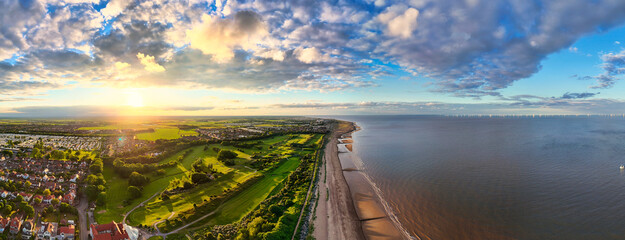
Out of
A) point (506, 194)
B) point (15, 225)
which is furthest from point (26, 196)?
point (506, 194)

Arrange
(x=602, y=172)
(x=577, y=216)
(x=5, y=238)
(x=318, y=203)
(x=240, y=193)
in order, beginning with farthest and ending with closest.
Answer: (x=602, y=172)
(x=240, y=193)
(x=318, y=203)
(x=577, y=216)
(x=5, y=238)

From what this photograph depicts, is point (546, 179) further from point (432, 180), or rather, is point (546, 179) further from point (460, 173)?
point (432, 180)

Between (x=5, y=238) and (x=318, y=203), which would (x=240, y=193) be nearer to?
(x=318, y=203)

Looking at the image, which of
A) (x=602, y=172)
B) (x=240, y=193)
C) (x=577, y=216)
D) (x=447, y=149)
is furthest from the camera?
(x=447, y=149)

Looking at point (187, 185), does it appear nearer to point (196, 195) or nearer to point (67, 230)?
point (196, 195)

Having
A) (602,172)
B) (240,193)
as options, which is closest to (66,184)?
(240,193)

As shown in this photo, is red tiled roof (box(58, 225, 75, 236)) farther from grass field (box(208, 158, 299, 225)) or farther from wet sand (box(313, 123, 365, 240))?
wet sand (box(313, 123, 365, 240))

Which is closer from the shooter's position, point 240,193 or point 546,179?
point 240,193
